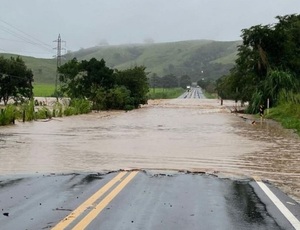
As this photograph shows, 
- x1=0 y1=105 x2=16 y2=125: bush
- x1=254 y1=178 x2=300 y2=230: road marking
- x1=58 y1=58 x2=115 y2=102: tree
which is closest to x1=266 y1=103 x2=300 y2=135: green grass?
x1=0 y1=105 x2=16 y2=125: bush

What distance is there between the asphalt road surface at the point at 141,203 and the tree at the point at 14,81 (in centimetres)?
5562

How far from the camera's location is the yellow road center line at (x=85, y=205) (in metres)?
6.76

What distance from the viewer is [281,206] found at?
827 cm

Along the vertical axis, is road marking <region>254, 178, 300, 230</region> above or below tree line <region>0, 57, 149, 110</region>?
below

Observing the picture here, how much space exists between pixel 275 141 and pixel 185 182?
1155cm

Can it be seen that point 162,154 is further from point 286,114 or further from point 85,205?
point 286,114

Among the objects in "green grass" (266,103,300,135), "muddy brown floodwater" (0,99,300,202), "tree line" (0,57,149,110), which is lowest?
"muddy brown floodwater" (0,99,300,202)

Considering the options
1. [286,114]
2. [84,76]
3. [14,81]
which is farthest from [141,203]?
[14,81]

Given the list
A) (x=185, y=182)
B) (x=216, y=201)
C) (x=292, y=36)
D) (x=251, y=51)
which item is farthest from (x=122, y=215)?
(x=292, y=36)

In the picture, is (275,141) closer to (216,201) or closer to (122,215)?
(216,201)

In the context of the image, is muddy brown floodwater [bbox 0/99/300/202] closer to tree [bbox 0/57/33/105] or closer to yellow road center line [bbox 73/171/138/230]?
yellow road center line [bbox 73/171/138/230]

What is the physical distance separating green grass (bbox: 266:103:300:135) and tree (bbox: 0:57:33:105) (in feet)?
114

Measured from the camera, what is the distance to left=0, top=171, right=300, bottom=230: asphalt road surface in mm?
6941

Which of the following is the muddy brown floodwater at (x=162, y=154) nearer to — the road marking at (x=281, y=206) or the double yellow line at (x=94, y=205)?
the road marking at (x=281, y=206)
